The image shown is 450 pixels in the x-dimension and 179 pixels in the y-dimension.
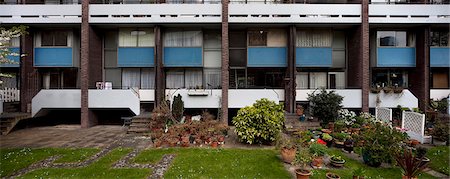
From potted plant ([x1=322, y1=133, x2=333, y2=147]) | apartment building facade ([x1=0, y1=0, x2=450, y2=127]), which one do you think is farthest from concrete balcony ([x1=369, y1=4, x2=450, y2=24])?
potted plant ([x1=322, y1=133, x2=333, y2=147])

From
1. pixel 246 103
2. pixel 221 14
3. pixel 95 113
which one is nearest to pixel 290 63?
pixel 246 103

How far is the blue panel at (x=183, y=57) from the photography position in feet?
54.2

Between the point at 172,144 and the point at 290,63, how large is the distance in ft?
32.9

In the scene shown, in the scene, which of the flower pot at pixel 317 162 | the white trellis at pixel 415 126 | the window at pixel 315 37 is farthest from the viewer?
the window at pixel 315 37

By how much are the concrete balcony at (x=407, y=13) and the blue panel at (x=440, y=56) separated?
204 centimetres

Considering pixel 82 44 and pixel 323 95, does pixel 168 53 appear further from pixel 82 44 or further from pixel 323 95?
pixel 323 95

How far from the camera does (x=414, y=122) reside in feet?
40.0

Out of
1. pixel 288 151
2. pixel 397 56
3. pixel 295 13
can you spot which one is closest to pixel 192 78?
pixel 295 13

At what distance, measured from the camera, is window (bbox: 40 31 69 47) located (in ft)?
56.1

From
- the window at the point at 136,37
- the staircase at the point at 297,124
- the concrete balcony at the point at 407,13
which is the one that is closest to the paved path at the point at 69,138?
the window at the point at 136,37

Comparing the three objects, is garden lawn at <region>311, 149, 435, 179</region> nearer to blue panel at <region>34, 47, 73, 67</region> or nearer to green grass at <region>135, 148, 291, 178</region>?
green grass at <region>135, 148, 291, 178</region>

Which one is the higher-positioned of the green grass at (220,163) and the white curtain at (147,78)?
Result: the white curtain at (147,78)

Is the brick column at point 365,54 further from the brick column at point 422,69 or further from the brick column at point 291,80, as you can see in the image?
the brick column at point 291,80

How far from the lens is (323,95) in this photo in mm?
14266
